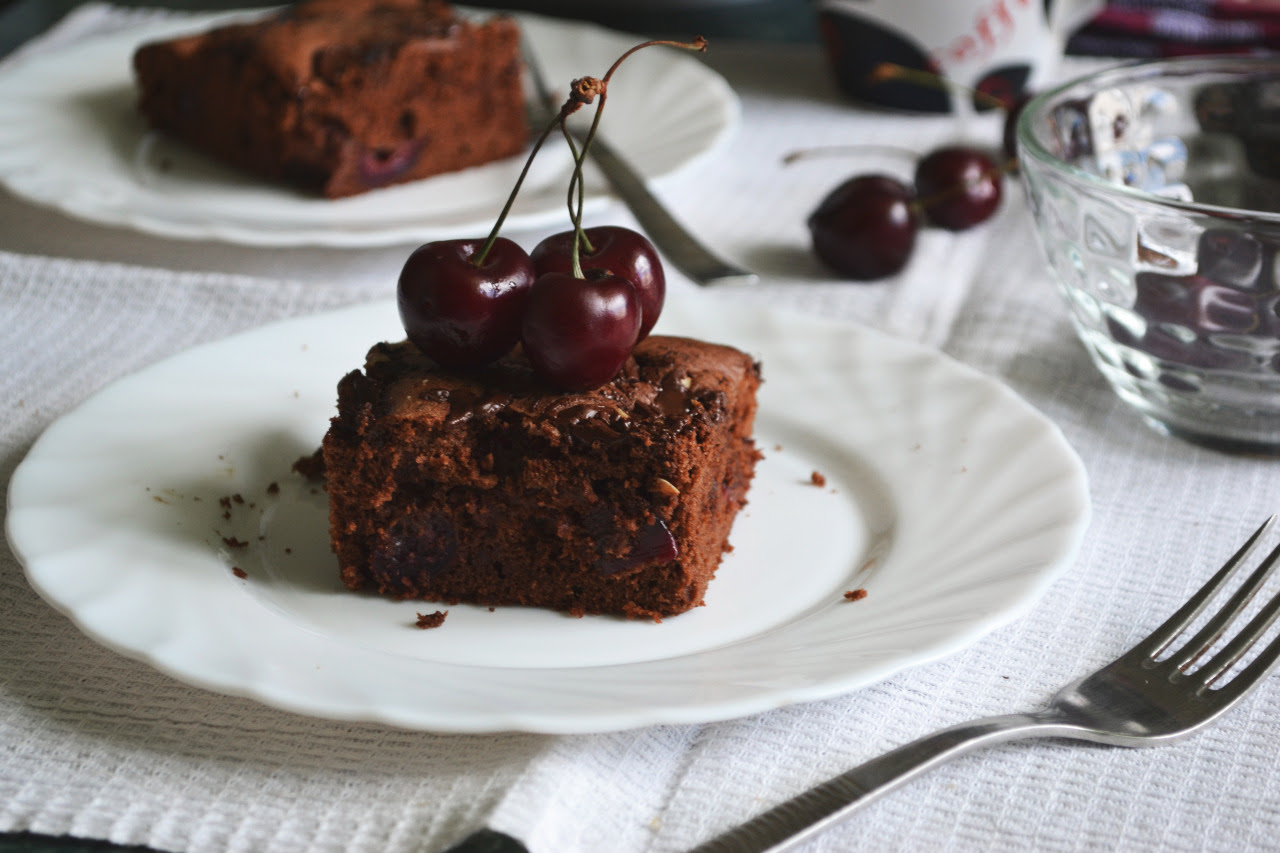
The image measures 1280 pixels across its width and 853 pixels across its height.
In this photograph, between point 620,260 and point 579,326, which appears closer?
point 579,326

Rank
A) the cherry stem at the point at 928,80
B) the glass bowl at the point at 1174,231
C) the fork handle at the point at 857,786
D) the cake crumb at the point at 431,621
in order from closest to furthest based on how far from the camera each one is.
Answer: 1. the fork handle at the point at 857,786
2. the cake crumb at the point at 431,621
3. the glass bowl at the point at 1174,231
4. the cherry stem at the point at 928,80

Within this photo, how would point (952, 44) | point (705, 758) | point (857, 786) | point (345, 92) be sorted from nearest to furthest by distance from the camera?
point (857, 786)
point (705, 758)
point (345, 92)
point (952, 44)

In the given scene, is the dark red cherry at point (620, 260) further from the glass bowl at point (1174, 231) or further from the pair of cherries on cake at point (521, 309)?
the glass bowl at point (1174, 231)

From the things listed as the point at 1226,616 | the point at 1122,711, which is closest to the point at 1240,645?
the point at 1226,616

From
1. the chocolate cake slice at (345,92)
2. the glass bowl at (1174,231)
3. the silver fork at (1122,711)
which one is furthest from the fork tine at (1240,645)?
the chocolate cake slice at (345,92)

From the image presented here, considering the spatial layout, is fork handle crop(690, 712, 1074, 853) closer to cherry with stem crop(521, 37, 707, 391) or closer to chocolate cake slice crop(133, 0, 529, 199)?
cherry with stem crop(521, 37, 707, 391)

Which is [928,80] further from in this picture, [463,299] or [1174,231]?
[463,299]
